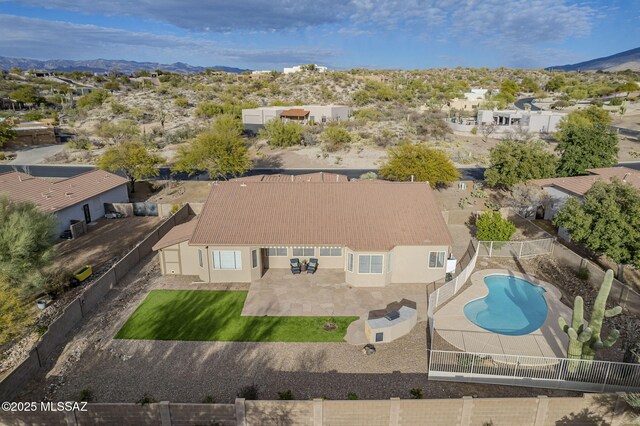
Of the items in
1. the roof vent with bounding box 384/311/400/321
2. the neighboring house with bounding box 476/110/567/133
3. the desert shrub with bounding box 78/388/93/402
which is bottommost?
the desert shrub with bounding box 78/388/93/402

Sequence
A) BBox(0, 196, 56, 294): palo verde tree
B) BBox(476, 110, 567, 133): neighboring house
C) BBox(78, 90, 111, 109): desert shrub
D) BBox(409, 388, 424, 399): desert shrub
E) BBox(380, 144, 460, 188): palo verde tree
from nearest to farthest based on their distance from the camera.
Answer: BBox(409, 388, 424, 399): desert shrub → BBox(0, 196, 56, 294): palo verde tree → BBox(380, 144, 460, 188): palo verde tree → BBox(476, 110, 567, 133): neighboring house → BBox(78, 90, 111, 109): desert shrub

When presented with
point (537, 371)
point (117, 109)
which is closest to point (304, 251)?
point (537, 371)

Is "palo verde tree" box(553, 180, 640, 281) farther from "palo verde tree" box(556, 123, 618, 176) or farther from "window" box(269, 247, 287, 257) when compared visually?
"window" box(269, 247, 287, 257)

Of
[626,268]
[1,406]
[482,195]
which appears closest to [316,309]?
[1,406]

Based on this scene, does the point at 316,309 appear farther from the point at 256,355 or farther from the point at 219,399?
the point at 219,399

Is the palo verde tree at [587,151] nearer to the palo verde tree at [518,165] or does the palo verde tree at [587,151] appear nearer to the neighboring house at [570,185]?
the palo verde tree at [518,165]

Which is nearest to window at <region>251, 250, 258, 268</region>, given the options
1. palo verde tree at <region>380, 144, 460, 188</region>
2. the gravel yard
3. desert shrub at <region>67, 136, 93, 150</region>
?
the gravel yard
